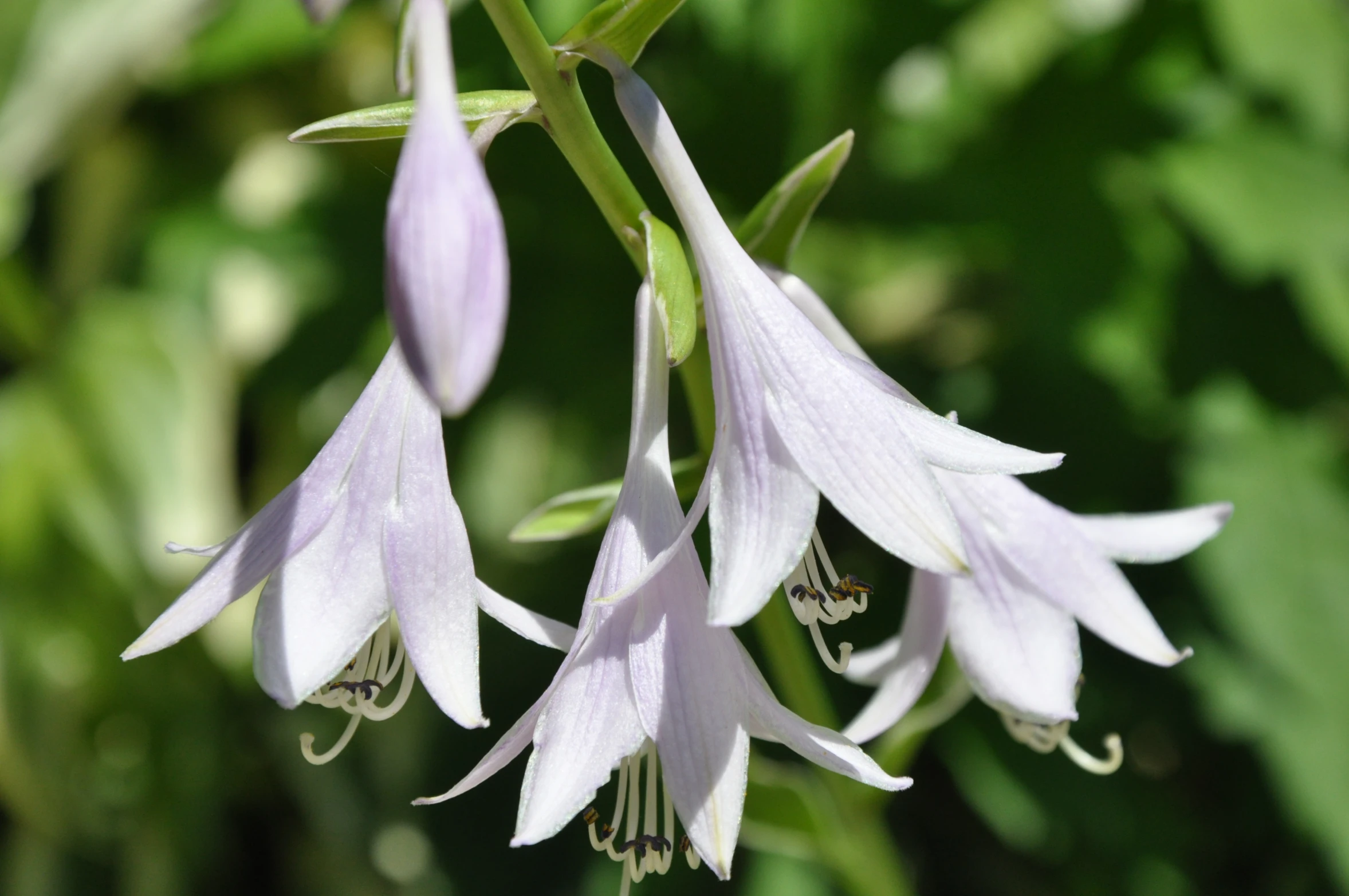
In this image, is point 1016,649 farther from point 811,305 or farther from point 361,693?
point 361,693

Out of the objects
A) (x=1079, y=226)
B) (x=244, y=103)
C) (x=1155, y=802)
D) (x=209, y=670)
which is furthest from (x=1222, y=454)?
(x=244, y=103)

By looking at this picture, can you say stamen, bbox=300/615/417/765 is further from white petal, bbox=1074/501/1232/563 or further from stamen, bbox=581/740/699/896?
white petal, bbox=1074/501/1232/563

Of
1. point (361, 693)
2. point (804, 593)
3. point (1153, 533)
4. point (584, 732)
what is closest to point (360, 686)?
point (361, 693)

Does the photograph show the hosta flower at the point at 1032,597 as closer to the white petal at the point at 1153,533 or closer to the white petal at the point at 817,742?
the white petal at the point at 1153,533

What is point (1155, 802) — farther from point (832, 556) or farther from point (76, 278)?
point (76, 278)

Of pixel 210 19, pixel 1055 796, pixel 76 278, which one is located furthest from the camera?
pixel 76 278
